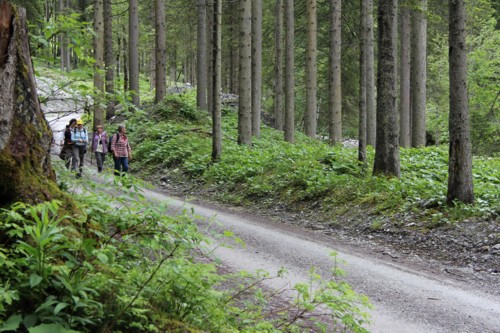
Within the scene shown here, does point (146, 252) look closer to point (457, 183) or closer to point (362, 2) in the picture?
point (457, 183)

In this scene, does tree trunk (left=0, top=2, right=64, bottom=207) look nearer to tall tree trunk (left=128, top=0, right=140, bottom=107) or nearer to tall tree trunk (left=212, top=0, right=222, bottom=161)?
tall tree trunk (left=212, top=0, right=222, bottom=161)

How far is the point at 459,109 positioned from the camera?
31.2ft

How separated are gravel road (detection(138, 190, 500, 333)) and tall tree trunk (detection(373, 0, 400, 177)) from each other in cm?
375

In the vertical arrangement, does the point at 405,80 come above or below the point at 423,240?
above

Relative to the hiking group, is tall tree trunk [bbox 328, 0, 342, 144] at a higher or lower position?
higher

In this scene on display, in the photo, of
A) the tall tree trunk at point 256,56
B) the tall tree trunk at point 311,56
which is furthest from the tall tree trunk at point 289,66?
the tall tree trunk at point 256,56

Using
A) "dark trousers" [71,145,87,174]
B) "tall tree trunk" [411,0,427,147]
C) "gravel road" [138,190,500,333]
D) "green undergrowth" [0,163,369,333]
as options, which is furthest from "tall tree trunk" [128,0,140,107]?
"green undergrowth" [0,163,369,333]

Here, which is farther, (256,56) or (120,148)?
(256,56)

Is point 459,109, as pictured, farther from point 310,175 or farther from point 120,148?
point 120,148

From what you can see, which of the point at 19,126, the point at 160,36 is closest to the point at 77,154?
the point at 19,126

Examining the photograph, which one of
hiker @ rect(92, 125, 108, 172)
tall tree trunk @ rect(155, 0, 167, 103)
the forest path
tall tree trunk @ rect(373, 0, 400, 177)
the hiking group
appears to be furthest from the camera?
tall tree trunk @ rect(155, 0, 167, 103)

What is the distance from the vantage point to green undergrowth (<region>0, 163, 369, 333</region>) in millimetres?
2523

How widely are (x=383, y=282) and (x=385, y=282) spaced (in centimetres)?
3

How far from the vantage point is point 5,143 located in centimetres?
353
